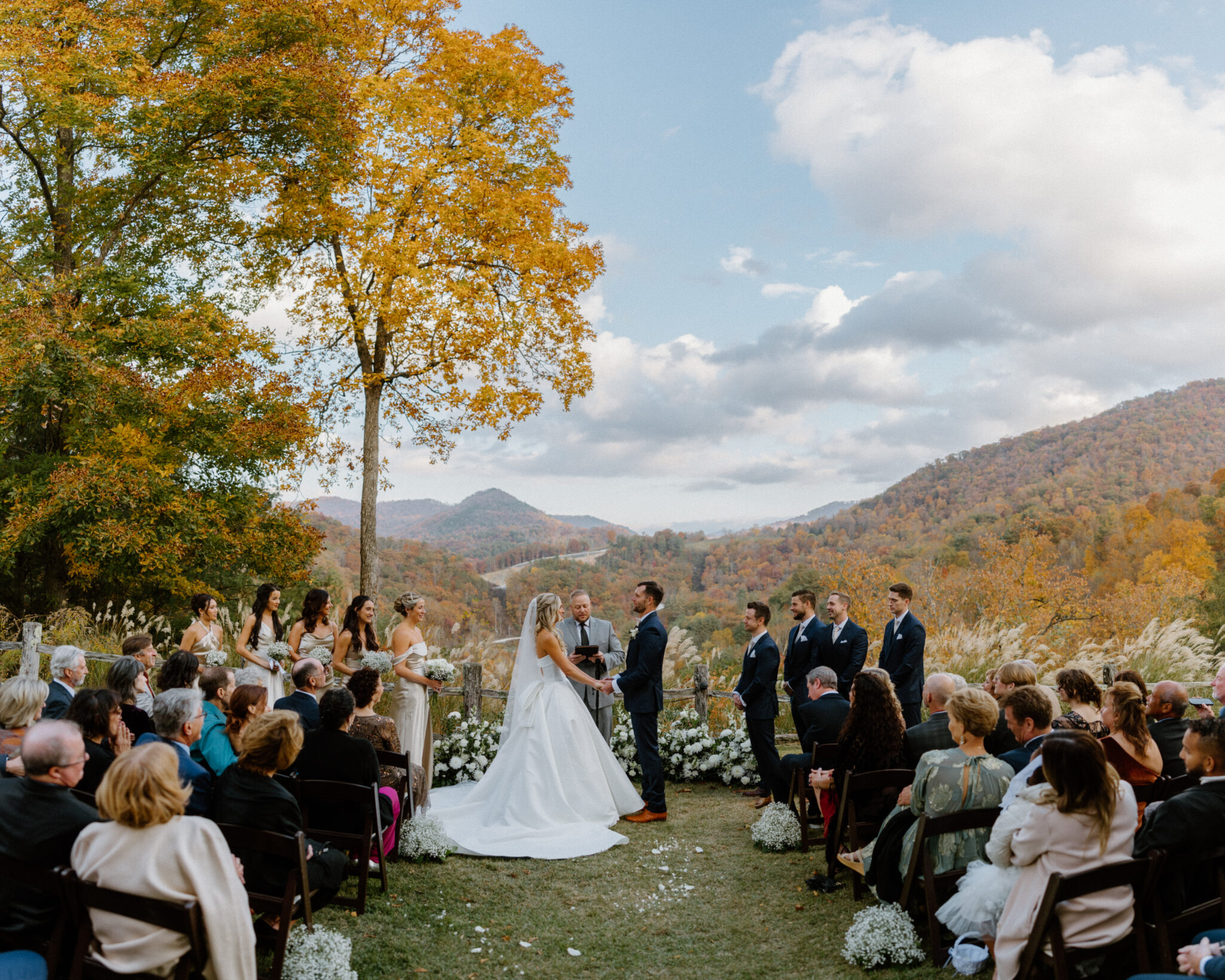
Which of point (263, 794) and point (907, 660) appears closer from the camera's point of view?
point (263, 794)

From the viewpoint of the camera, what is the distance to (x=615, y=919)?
17.3ft

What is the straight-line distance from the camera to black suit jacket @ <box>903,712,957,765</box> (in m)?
5.24

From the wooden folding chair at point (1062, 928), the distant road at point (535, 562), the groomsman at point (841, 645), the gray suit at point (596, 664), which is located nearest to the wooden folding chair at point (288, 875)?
the wooden folding chair at point (1062, 928)

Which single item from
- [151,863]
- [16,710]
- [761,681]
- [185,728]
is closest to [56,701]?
[16,710]

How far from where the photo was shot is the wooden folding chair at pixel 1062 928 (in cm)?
325

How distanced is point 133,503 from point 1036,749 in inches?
473

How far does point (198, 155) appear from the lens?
559 inches

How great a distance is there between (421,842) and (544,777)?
1.28 meters

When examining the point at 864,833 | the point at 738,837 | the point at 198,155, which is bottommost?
the point at 738,837

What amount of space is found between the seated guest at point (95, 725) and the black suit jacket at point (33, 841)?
2.85 feet

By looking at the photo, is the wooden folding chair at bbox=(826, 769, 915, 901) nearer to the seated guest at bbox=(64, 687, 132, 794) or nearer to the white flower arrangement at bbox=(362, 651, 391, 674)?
the white flower arrangement at bbox=(362, 651, 391, 674)

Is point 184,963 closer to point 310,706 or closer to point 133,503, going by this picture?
point 310,706

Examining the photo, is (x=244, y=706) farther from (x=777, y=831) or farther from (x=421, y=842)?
(x=777, y=831)

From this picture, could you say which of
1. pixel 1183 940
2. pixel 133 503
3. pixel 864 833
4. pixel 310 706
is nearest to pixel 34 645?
pixel 133 503
